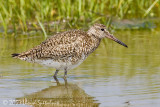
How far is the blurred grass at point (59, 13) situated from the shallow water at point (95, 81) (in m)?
2.04

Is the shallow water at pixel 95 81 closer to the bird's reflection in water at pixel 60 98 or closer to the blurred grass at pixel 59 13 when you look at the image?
the bird's reflection in water at pixel 60 98

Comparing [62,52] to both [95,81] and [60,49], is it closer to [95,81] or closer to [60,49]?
[60,49]

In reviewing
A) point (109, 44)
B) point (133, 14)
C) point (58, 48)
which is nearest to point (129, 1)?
point (133, 14)

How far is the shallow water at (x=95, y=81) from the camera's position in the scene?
6.82 meters

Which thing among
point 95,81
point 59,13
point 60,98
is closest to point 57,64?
point 95,81

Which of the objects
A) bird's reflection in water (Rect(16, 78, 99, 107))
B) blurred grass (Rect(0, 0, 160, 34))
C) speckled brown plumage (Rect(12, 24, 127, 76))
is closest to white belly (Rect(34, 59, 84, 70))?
speckled brown plumage (Rect(12, 24, 127, 76))

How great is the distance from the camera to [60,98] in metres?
7.09

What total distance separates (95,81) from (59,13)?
20.5 feet

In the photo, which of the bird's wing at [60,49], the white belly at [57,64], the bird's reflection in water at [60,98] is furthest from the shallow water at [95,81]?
the bird's wing at [60,49]

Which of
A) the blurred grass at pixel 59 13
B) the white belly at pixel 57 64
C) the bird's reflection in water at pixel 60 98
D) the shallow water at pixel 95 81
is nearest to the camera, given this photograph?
the bird's reflection in water at pixel 60 98

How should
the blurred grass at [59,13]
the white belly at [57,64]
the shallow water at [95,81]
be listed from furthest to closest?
the blurred grass at [59,13], the white belly at [57,64], the shallow water at [95,81]

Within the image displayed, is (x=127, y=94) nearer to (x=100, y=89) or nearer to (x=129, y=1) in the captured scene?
(x=100, y=89)

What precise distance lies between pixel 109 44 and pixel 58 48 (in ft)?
11.5

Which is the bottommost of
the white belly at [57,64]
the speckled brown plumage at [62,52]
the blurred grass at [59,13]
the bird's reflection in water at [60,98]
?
the bird's reflection in water at [60,98]
